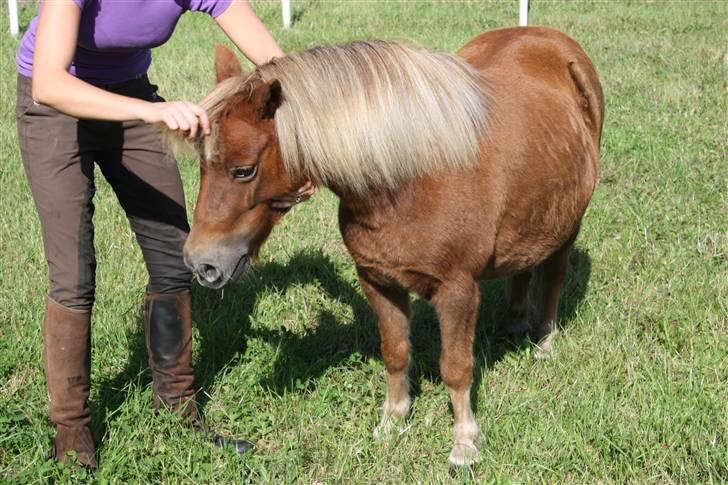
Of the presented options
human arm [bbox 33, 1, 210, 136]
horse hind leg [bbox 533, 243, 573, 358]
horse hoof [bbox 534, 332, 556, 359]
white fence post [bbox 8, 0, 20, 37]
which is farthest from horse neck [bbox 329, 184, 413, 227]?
white fence post [bbox 8, 0, 20, 37]

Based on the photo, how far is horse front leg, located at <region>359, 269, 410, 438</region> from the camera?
370 cm

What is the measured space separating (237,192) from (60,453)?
1318mm

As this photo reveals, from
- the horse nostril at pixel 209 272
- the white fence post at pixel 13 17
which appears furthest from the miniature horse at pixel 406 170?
the white fence post at pixel 13 17

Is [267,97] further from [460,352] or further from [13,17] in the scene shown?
[13,17]

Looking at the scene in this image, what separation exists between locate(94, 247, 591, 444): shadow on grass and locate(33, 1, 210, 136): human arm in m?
1.44

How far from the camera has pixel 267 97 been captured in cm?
276

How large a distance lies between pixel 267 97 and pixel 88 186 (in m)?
0.94

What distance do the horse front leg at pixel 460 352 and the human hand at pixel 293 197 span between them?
0.72 m

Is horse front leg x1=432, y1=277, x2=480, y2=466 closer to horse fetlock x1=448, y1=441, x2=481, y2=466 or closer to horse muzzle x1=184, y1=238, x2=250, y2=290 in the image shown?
horse fetlock x1=448, y1=441, x2=481, y2=466

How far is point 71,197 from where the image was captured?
3.19 meters

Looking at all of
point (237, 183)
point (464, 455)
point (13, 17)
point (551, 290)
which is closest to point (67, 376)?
point (237, 183)

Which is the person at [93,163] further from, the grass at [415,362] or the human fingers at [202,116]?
the grass at [415,362]

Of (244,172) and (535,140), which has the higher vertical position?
(244,172)

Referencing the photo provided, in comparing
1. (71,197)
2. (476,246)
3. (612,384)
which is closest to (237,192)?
(71,197)
